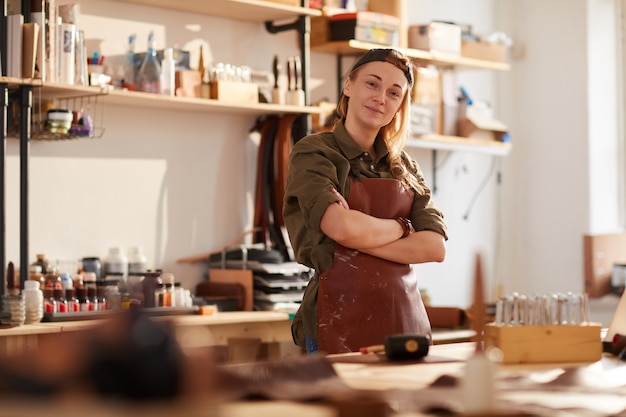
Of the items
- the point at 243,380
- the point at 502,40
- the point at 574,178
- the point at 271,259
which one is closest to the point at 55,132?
the point at 271,259

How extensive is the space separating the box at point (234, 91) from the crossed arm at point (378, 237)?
1.70 m

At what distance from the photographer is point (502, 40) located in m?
5.80

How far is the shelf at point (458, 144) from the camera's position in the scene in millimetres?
5191

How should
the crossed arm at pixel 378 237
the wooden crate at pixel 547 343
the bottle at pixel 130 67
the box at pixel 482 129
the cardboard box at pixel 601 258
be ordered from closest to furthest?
the wooden crate at pixel 547 343
the crossed arm at pixel 378 237
the bottle at pixel 130 67
the box at pixel 482 129
the cardboard box at pixel 601 258

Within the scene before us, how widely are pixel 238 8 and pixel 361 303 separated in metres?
2.13

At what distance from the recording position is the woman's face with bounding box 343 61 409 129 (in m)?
2.88

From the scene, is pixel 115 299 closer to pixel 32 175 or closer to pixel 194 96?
pixel 32 175

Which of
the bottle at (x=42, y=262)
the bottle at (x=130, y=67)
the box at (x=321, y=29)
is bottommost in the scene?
the bottle at (x=42, y=262)

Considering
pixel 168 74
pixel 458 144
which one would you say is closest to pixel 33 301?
pixel 168 74

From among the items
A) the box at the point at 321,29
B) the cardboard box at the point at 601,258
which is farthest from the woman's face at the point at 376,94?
the cardboard box at the point at 601,258

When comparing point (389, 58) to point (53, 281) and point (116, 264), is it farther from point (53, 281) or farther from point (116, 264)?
point (116, 264)

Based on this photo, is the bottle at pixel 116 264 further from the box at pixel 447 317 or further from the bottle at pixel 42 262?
the box at pixel 447 317

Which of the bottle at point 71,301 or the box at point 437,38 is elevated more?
the box at point 437,38

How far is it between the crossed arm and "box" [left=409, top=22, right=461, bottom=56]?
2527mm
